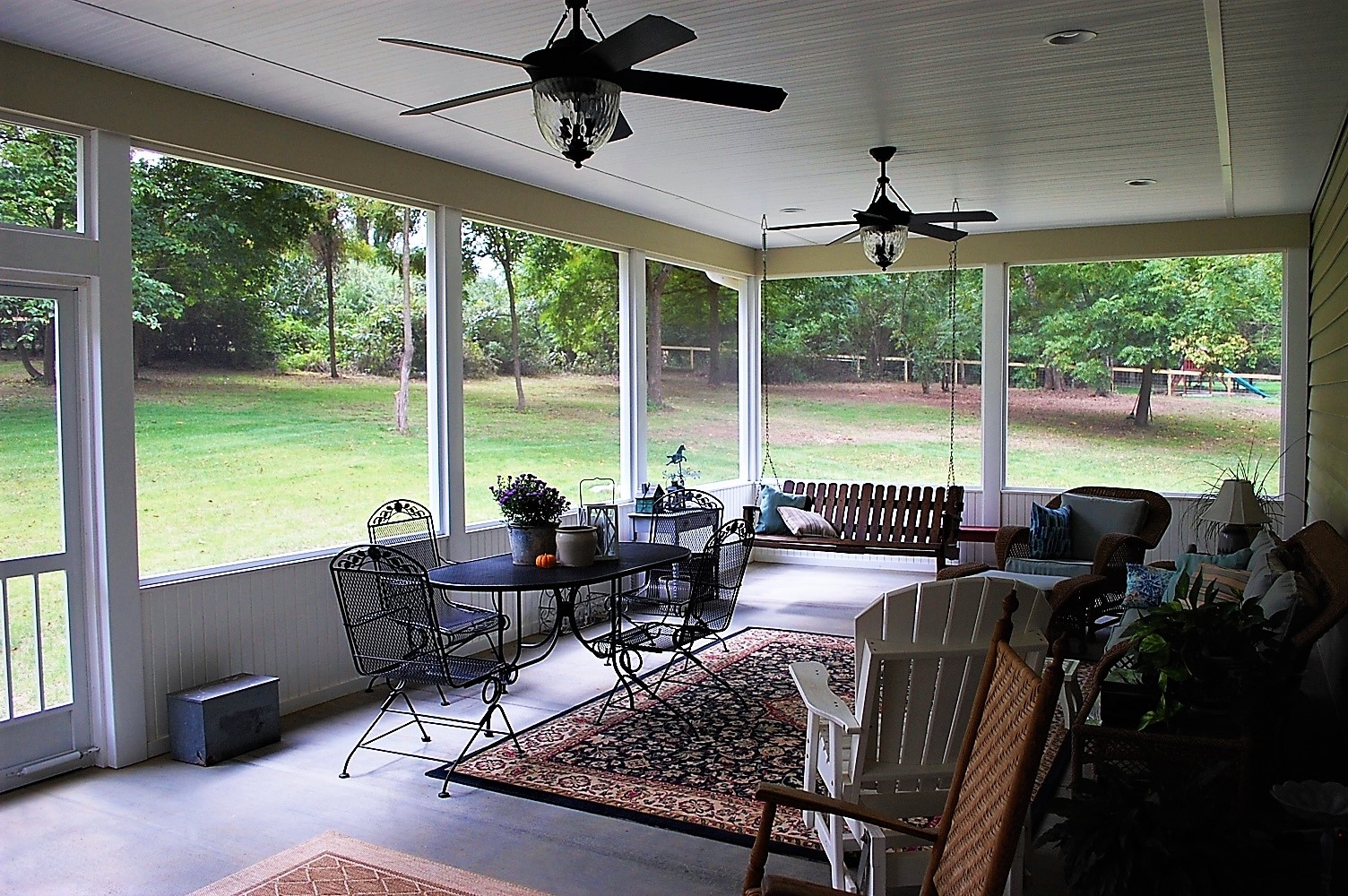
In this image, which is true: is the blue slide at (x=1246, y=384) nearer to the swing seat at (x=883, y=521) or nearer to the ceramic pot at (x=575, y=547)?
the swing seat at (x=883, y=521)

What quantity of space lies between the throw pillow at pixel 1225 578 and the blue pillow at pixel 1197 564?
0.08 meters

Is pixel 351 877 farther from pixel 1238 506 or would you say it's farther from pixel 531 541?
pixel 1238 506

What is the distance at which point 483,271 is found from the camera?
8359 mm

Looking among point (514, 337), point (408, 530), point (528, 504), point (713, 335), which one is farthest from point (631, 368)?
point (528, 504)

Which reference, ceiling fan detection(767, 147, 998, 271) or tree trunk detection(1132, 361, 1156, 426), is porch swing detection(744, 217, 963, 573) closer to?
ceiling fan detection(767, 147, 998, 271)

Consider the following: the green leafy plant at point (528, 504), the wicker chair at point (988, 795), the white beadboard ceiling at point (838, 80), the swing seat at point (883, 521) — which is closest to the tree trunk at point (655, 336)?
the swing seat at point (883, 521)

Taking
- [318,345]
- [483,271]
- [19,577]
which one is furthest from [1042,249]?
[19,577]

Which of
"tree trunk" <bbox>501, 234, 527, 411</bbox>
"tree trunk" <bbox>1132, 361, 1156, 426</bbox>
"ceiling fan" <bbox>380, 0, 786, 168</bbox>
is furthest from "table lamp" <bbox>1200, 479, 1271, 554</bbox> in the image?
"tree trunk" <bbox>501, 234, 527, 411</bbox>

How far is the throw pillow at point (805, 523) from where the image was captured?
8.70m

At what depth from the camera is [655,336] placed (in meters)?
10.2

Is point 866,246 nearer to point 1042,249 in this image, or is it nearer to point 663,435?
point 1042,249

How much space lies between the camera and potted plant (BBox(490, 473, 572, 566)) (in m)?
5.18

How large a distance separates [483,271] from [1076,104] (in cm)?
474

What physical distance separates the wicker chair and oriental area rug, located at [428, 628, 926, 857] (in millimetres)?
1485
